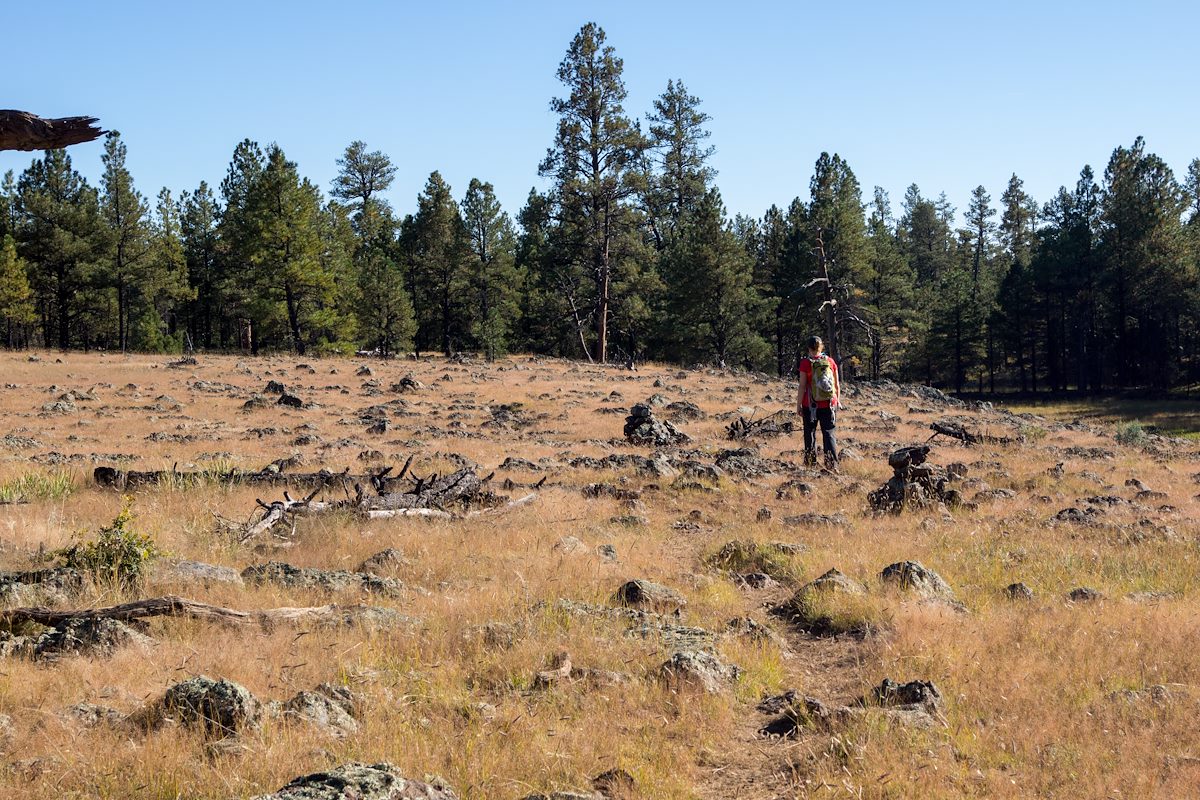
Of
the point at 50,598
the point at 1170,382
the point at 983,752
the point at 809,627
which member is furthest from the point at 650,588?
the point at 1170,382

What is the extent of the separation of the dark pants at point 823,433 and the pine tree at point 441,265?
41.1 meters

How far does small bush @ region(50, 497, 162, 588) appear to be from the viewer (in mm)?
6652

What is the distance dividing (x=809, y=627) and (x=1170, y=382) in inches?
2576

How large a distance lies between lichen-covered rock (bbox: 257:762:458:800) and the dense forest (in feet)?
125

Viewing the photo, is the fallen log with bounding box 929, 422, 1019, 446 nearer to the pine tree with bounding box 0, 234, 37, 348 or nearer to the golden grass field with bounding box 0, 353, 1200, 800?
the golden grass field with bounding box 0, 353, 1200, 800

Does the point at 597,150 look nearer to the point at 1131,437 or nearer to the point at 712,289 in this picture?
the point at 712,289

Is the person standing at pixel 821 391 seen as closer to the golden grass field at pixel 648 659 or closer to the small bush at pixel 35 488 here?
the golden grass field at pixel 648 659

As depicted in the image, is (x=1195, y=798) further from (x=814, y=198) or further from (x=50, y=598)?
(x=814, y=198)

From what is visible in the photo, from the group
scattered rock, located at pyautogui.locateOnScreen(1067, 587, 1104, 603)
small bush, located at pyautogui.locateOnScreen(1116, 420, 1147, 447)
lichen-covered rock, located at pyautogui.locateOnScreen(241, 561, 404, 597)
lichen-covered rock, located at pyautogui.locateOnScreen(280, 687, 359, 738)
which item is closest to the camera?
lichen-covered rock, located at pyautogui.locateOnScreen(280, 687, 359, 738)

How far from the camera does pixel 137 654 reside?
5266 mm

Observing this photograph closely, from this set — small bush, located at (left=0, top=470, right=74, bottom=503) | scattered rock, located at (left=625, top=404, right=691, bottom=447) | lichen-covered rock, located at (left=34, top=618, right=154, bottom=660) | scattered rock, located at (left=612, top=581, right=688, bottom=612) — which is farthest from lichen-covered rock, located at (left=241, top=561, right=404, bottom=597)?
scattered rock, located at (left=625, top=404, right=691, bottom=447)

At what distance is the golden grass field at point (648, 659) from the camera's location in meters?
4.11

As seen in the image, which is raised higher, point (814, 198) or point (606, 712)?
point (814, 198)

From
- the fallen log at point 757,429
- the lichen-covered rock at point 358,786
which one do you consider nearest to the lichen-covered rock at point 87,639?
the lichen-covered rock at point 358,786
